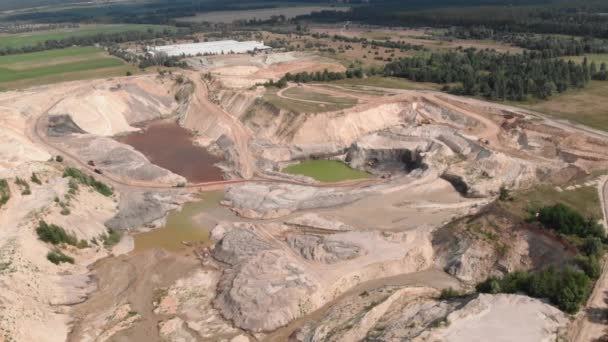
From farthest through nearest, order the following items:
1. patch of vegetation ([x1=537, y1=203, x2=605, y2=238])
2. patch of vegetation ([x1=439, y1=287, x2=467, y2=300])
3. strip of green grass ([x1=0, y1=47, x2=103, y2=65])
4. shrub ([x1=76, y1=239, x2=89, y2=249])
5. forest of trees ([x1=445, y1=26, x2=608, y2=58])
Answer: strip of green grass ([x1=0, y1=47, x2=103, y2=65]) < forest of trees ([x1=445, y1=26, x2=608, y2=58]) < shrub ([x1=76, y1=239, x2=89, y2=249]) < patch of vegetation ([x1=537, y1=203, x2=605, y2=238]) < patch of vegetation ([x1=439, y1=287, x2=467, y2=300])

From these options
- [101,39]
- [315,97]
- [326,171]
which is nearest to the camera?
[326,171]

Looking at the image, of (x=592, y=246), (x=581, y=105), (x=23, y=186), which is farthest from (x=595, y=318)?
(x=581, y=105)

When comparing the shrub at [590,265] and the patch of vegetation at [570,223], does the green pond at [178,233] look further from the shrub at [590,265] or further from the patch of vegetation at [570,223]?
the shrub at [590,265]

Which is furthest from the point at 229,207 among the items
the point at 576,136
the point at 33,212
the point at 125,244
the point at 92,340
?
the point at 576,136

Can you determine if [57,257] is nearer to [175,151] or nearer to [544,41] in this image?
[175,151]

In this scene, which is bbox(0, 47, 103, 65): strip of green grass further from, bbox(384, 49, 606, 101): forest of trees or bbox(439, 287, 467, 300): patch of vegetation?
bbox(439, 287, 467, 300): patch of vegetation

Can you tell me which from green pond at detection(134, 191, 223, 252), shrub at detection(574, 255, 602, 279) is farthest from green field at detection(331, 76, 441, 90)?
shrub at detection(574, 255, 602, 279)

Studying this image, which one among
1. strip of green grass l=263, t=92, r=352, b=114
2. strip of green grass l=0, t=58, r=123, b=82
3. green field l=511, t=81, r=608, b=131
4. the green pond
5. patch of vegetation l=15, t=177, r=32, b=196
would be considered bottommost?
the green pond
